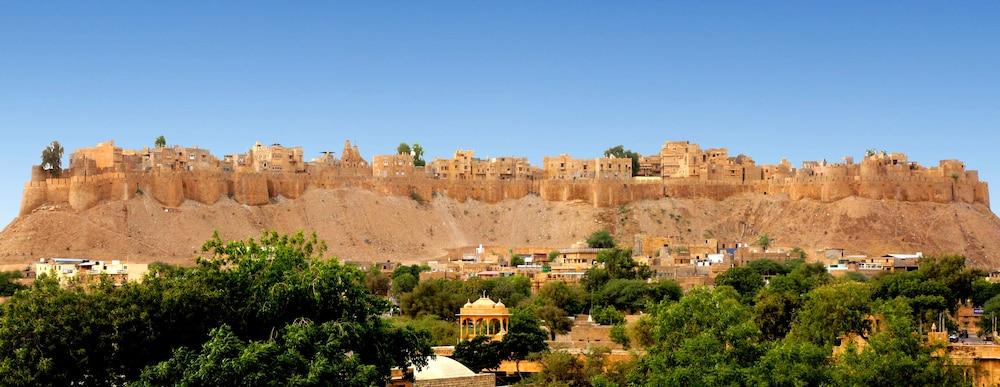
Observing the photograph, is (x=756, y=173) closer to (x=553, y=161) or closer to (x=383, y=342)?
(x=553, y=161)

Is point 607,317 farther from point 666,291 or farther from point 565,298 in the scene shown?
point 666,291

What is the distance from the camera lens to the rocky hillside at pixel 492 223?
103 meters

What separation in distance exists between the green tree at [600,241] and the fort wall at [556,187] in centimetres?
1054

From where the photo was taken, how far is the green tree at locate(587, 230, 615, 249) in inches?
4156

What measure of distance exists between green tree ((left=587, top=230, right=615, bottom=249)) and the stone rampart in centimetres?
1054

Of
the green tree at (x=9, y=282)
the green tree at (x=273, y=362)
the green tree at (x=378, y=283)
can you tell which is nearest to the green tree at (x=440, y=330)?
the green tree at (x=273, y=362)

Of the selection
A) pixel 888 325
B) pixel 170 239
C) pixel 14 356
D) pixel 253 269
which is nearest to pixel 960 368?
pixel 888 325

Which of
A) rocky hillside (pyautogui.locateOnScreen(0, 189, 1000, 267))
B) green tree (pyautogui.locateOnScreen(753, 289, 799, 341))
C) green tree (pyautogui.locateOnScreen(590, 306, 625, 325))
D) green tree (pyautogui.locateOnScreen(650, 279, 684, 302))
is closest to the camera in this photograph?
green tree (pyautogui.locateOnScreen(753, 289, 799, 341))

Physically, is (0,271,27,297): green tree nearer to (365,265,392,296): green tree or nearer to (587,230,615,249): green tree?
(365,265,392,296): green tree

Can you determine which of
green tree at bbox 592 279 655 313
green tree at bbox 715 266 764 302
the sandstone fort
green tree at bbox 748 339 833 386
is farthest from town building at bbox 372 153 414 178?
green tree at bbox 748 339 833 386

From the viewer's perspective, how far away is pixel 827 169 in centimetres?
12150

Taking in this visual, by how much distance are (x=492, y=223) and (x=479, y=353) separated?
74.2m

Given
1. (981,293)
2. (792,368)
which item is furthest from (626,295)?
(792,368)

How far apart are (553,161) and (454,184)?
842cm
